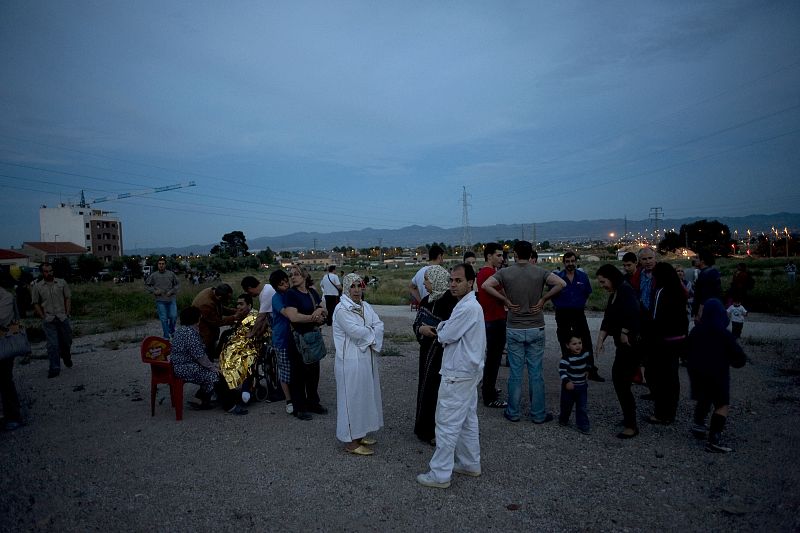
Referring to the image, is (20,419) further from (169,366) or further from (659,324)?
(659,324)

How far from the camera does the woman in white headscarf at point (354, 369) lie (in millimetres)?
4758

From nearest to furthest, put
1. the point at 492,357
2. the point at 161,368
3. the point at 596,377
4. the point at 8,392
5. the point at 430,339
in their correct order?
the point at 430,339, the point at 8,392, the point at 161,368, the point at 492,357, the point at 596,377

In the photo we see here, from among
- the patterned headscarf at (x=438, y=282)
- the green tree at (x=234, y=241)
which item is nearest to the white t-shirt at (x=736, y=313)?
the patterned headscarf at (x=438, y=282)

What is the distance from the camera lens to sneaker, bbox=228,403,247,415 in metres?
6.20

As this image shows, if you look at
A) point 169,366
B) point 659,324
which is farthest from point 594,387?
point 169,366

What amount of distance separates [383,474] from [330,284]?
22.8ft

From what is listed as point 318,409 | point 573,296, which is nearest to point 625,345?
point 573,296

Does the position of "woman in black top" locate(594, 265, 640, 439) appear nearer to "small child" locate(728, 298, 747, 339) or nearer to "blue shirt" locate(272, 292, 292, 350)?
"blue shirt" locate(272, 292, 292, 350)

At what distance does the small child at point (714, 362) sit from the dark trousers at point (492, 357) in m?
2.32

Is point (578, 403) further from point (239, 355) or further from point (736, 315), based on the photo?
point (736, 315)

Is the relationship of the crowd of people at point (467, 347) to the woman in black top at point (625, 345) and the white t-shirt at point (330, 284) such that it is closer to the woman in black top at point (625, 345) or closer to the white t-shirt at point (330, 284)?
the woman in black top at point (625, 345)

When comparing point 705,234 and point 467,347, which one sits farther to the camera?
point 705,234

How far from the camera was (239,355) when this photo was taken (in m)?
6.37

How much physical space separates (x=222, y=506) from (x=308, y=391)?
7.36ft
